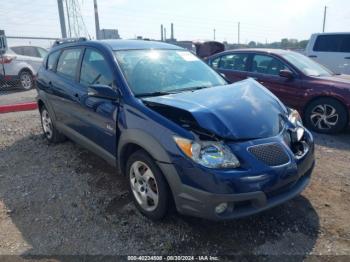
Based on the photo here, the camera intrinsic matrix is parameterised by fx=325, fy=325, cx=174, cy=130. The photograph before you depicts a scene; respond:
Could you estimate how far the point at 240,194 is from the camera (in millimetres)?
2564

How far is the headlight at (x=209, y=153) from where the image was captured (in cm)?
261

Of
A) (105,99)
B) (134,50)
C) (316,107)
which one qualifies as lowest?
(316,107)

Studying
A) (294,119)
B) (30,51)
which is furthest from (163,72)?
(30,51)

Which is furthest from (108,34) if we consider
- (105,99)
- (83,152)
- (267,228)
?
(267,228)

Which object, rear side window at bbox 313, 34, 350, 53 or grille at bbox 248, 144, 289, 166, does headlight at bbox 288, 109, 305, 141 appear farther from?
rear side window at bbox 313, 34, 350, 53

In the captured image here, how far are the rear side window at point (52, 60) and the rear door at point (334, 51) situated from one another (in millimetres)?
8397

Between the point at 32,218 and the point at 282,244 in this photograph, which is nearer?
the point at 282,244

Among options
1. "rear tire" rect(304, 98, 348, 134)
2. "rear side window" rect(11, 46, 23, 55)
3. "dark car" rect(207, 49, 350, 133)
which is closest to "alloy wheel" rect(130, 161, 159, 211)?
"dark car" rect(207, 49, 350, 133)

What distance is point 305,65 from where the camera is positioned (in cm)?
655

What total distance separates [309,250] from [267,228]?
1.34ft

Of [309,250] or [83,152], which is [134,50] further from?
[309,250]

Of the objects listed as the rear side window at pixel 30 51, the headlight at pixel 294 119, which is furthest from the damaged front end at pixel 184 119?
the rear side window at pixel 30 51

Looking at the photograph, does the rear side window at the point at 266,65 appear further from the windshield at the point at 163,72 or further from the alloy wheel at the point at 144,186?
the alloy wheel at the point at 144,186

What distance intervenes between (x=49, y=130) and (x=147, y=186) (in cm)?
302
